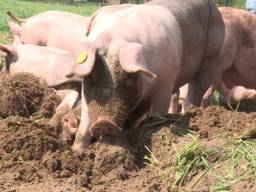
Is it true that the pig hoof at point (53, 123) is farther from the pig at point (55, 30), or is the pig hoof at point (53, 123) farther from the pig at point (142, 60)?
the pig at point (55, 30)

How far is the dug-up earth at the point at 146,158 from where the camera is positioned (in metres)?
3.63

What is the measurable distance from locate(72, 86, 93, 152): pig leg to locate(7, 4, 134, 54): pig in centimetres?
323

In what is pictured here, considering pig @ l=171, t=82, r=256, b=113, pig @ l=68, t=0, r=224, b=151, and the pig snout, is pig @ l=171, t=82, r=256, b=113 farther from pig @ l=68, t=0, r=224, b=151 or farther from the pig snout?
the pig snout

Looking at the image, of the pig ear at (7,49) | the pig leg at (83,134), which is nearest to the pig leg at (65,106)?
the pig leg at (83,134)

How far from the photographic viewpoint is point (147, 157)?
13.1ft

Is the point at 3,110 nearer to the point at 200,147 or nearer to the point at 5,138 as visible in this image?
the point at 5,138

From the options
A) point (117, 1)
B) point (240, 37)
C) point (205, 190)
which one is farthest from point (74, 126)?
point (117, 1)

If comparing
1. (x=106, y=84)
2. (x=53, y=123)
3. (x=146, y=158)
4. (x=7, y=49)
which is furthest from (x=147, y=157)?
(x=7, y=49)

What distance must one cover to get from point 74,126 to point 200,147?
1030 mm

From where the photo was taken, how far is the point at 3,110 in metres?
5.26

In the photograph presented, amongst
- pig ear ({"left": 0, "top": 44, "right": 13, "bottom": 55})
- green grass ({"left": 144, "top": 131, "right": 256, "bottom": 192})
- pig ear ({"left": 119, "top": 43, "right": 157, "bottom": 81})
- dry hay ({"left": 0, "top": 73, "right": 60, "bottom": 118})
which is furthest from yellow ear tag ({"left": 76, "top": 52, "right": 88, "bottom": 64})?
pig ear ({"left": 0, "top": 44, "right": 13, "bottom": 55})

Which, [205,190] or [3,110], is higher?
[205,190]

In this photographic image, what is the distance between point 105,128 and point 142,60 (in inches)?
20.7

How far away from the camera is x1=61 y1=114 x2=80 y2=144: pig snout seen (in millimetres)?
4379
